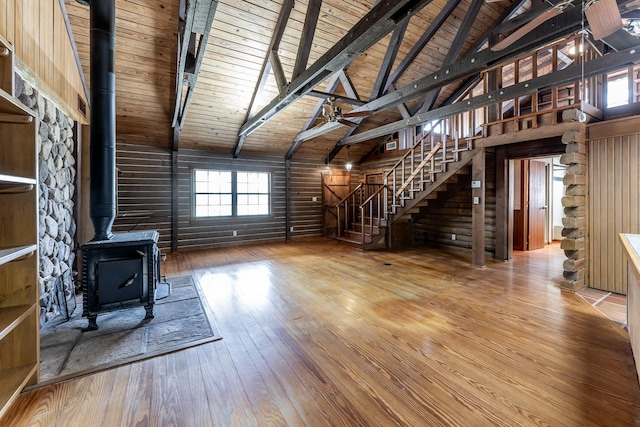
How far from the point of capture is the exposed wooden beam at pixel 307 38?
149 inches

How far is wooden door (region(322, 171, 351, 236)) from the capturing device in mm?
8695

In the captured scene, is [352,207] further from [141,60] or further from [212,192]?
[141,60]

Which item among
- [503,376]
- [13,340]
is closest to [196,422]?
[13,340]

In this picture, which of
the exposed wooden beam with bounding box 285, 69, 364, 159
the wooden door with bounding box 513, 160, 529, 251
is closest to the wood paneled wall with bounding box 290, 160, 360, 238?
the exposed wooden beam with bounding box 285, 69, 364, 159

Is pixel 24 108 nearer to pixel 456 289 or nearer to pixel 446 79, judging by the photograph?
pixel 446 79

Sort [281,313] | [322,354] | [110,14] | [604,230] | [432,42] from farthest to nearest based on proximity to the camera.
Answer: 1. [432,42]
2. [604,230]
3. [281,313]
4. [110,14]
5. [322,354]

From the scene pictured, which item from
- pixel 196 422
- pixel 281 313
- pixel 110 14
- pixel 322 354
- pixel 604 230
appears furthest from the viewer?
pixel 604 230

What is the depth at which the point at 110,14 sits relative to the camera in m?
2.76

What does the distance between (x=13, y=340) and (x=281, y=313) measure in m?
2.04

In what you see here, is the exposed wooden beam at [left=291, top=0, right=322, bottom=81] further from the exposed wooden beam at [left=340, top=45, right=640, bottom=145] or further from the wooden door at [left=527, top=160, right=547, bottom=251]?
the wooden door at [left=527, top=160, right=547, bottom=251]

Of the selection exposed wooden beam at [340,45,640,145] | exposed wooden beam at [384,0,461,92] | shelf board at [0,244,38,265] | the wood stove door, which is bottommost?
the wood stove door

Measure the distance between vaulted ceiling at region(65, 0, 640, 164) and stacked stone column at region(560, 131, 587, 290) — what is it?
1774 millimetres

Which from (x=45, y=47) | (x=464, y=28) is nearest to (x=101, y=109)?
(x=45, y=47)

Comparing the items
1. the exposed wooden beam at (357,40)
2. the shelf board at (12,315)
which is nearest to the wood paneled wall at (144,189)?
Result: the exposed wooden beam at (357,40)
